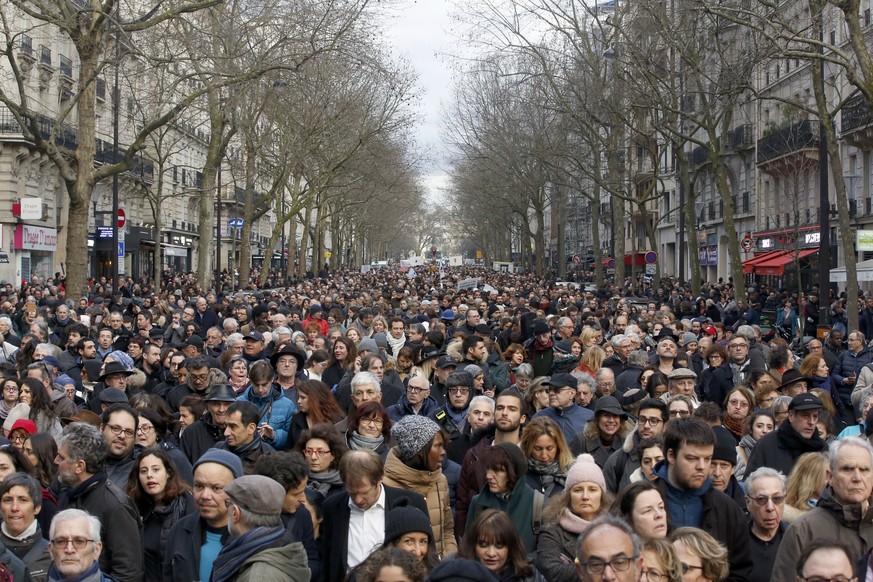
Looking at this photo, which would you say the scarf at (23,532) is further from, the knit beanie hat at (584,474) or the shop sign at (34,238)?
the shop sign at (34,238)

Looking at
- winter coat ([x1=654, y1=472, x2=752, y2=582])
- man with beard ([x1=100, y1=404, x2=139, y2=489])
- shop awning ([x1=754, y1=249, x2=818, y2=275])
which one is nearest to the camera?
winter coat ([x1=654, y1=472, x2=752, y2=582])

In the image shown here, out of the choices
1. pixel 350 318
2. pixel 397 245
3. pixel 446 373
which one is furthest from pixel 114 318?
pixel 397 245

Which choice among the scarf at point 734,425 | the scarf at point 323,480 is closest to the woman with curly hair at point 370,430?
the scarf at point 323,480

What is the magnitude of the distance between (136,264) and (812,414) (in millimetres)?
54569

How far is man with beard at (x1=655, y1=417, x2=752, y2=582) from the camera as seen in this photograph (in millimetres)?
5617

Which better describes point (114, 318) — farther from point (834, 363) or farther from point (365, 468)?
point (365, 468)

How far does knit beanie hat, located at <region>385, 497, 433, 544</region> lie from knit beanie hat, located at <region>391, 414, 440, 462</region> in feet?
3.54

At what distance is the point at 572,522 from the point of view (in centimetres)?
550

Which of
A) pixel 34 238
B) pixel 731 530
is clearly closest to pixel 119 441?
pixel 731 530

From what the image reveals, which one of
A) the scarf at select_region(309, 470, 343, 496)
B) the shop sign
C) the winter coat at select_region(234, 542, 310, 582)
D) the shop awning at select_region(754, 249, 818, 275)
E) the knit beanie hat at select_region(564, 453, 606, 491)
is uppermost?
the shop sign

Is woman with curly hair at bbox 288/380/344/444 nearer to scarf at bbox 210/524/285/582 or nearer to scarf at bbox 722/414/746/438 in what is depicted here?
scarf at bbox 722/414/746/438

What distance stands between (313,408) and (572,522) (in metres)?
3.23

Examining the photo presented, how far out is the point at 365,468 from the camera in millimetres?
5762

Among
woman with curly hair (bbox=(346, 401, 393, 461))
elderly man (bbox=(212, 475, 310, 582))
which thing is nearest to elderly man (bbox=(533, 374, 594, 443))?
woman with curly hair (bbox=(346, 401, 393, 461))
